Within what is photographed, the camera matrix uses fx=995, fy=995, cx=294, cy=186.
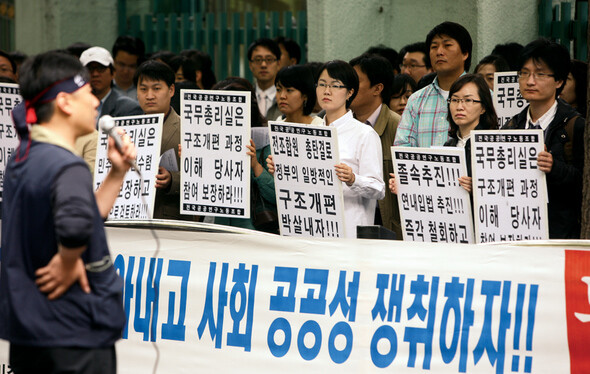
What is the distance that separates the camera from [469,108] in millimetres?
6848

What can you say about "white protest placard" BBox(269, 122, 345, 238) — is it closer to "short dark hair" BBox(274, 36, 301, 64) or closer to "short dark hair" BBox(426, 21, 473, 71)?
"short dark hair" BBox(426, 21, 473, 71)

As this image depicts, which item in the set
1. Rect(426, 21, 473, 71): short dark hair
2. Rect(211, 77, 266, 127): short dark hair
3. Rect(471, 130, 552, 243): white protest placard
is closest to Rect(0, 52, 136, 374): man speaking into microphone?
Rect(471, 130, 552, 243): white protest placard

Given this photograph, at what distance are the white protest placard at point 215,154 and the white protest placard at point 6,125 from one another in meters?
1.77

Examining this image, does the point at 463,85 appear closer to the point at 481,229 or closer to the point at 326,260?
the point at 481,229

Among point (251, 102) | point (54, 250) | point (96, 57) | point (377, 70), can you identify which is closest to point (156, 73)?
point (251, 102)

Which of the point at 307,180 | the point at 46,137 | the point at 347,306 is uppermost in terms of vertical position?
the point at 46,137

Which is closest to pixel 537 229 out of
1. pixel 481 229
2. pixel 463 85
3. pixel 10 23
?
pixel 481 229

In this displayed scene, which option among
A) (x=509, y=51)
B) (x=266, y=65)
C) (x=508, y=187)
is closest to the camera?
(x=508, y=187)

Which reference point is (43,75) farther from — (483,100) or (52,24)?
(52,24)

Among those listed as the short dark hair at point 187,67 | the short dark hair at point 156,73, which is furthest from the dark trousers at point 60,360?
the short dark hair at point 187,67

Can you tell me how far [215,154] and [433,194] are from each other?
1731 millimetres

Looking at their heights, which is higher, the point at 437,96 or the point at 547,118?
the point at 437,96

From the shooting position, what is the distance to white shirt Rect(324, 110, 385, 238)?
22.9 feet

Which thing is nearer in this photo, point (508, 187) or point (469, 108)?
point (508, 187)
